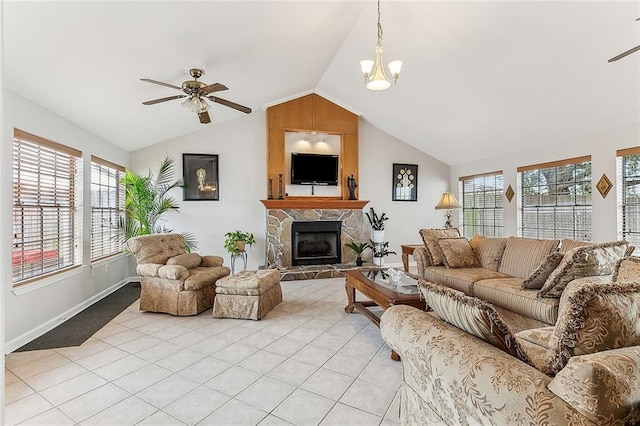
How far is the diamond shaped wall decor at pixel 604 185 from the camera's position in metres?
4.05

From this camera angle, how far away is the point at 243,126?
605 centimetres

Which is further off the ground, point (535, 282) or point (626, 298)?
point (626, 298)

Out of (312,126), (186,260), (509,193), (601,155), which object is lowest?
(186,260)

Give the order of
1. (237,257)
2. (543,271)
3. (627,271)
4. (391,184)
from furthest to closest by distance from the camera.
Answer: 1. (391,184)
2. (237,257)
3. (543,271)
4. (627,271)

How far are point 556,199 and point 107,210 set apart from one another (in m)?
7.16

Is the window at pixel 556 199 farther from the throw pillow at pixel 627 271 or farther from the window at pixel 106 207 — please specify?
the window at pixel 106 207

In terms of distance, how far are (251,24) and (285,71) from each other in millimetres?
1614

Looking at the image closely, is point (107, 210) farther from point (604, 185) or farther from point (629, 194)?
point (629, 194)

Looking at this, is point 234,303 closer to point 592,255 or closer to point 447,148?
point 592,255

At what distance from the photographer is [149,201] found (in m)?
5.07

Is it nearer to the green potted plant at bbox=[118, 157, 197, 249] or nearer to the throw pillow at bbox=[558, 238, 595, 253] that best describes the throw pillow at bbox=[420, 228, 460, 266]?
the throw pillow at bbox=[558, 238, 595, 253]

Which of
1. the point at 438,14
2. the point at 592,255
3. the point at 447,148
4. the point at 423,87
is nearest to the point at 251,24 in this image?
the point at 438,14

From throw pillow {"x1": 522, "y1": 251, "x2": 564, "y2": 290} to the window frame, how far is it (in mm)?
5424

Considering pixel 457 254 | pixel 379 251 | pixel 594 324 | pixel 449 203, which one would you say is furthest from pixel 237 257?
pixel 594 324
